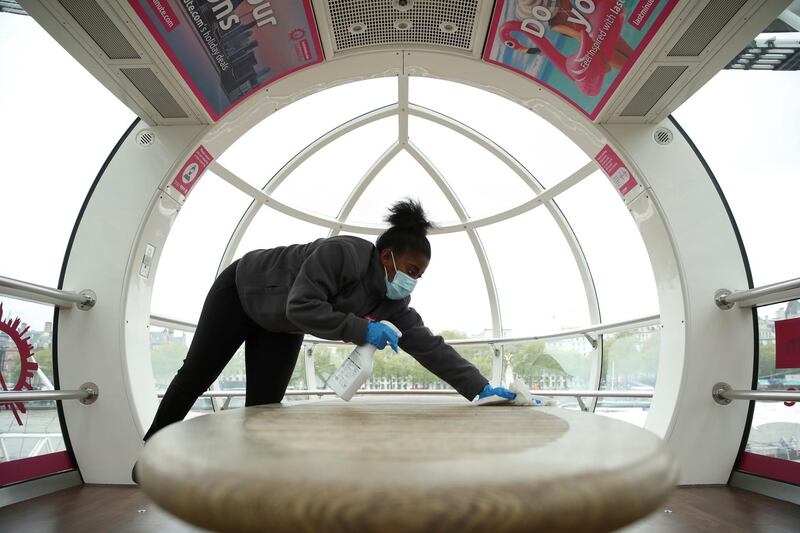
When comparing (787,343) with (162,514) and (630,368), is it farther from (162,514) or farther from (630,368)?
(162,514)

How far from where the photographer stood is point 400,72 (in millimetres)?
3865

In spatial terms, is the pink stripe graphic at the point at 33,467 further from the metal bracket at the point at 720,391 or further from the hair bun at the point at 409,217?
the metal bracket at the point at 720,391

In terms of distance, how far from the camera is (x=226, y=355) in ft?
7.00

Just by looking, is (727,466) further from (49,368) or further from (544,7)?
(49,368)

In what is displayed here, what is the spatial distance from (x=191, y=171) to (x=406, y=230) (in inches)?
91.9

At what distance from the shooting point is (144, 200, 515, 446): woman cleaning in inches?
76.3

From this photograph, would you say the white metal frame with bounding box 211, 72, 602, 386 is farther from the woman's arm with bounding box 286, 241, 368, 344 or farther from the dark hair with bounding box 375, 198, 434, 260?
the woman's arm with bounding box 286, 241, 368, 344

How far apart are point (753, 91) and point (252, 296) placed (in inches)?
154

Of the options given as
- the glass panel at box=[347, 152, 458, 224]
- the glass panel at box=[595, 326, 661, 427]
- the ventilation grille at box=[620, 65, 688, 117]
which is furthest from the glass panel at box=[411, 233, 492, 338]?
the ventilation grille at box=[620, 65, 688, 117]

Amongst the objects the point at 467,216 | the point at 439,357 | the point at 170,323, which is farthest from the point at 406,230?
the point at 467,216

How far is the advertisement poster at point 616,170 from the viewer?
3688 millimetres

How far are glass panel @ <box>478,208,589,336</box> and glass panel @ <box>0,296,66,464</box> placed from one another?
16.4 feet

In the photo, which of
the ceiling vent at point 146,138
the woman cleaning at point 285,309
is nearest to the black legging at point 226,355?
the woman cleaning at point 285,309

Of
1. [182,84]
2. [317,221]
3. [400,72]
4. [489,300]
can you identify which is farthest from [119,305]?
[489,300]
